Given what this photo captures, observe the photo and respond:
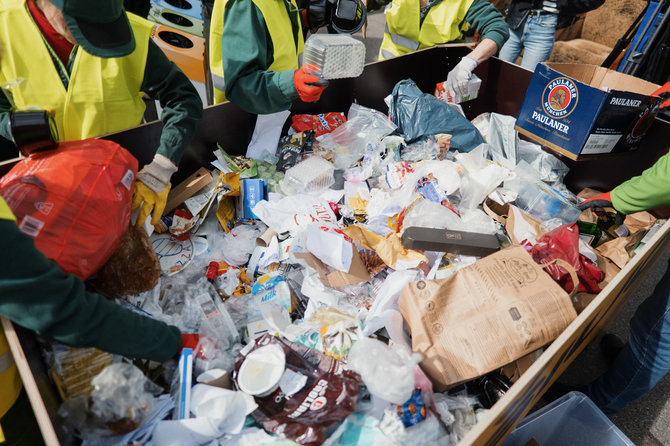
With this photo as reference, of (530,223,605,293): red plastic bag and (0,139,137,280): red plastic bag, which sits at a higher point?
(0,139,137,280): red plastic bag

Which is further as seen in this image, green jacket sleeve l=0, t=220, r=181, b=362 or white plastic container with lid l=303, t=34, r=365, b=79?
white plastic container with lid l=303, t=34, r=365, b=79

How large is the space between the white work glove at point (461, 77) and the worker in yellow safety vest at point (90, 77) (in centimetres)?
194

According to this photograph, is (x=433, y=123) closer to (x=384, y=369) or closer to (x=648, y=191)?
(x=648, y=191)

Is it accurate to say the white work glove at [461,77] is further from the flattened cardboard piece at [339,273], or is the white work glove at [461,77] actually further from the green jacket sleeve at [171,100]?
the green jacket sleeve at [171,100]

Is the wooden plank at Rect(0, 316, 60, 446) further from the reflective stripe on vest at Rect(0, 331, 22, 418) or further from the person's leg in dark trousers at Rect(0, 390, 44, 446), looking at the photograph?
the person's leg in dark trousers at Rect(0, 390, 44, 446)

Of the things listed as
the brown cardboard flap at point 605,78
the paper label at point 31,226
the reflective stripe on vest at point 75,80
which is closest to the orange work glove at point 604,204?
the brown cardboard flap at point 605,78

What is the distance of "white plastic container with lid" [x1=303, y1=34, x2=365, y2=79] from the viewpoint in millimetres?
1880

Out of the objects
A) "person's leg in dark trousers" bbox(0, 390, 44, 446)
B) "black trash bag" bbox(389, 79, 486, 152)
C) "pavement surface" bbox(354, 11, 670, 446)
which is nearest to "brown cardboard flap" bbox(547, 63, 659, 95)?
"black trash bag" bbox(389, 79, 486, 152)

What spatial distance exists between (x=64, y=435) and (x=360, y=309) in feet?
3.41

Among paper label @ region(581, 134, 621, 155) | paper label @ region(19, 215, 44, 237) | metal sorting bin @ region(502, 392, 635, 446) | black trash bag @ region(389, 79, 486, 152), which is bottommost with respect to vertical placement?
metal sorting bin @ region(502, 392, 635, 446)

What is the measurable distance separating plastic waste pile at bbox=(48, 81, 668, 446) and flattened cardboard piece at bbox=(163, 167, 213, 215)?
0.05 m

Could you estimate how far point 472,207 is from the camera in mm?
2084

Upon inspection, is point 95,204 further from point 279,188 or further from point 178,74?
point 279,188

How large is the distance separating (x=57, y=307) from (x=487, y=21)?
10.6ft
